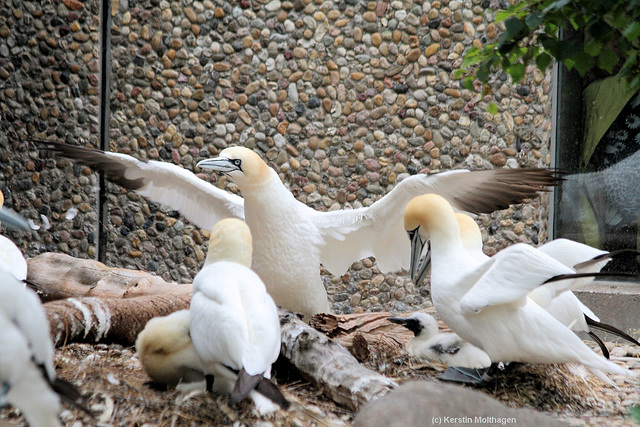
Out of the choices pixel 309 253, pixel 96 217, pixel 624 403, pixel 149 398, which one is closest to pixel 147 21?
pixel 96 217

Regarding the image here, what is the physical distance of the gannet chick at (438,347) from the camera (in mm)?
2232

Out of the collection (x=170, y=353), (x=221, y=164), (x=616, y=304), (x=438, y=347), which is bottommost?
(x=616, y=304)

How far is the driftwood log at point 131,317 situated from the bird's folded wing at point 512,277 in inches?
14.0

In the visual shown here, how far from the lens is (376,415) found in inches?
50.8

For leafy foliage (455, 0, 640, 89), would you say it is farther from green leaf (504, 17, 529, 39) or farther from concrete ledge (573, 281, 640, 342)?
concrete ledge (573, 281, 640, 342)

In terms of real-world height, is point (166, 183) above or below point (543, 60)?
below

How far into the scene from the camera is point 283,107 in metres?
5.16

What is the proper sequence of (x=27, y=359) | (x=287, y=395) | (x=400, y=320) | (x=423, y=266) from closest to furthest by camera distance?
(x=27, y=359) < (x=287, y=395) < (x=423, y=266) < (x=400, y=320)

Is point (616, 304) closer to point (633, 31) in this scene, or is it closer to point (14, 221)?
point (633, 31)

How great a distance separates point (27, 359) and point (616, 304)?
384cm

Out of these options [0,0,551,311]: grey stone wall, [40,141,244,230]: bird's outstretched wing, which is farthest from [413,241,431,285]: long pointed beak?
[0,0,551,311]: grey stone wall

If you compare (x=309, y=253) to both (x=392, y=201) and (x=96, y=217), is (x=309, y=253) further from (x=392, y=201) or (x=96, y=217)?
(x=96, y=217)

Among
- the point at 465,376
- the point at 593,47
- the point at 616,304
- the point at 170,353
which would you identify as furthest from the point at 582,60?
the point at 616,304

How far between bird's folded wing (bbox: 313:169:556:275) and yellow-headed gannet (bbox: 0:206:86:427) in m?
1.59
